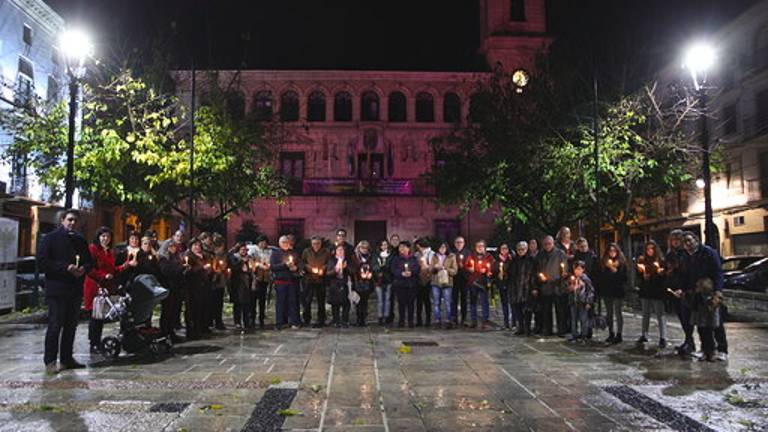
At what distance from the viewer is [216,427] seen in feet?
16.1

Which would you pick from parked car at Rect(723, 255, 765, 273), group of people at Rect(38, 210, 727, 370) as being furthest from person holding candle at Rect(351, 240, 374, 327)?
parked car at Rect(723, 255, 765, 273)

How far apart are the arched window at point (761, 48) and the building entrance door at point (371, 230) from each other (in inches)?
897

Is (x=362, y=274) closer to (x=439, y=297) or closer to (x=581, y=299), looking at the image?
(x=439, y=297)

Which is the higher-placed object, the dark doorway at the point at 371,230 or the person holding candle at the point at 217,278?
the dark doorway at the point at 371,230

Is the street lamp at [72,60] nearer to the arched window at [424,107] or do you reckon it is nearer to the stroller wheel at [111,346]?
the stroller wheel at [111,346]

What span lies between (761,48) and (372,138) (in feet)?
74.0

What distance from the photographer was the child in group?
1016cm

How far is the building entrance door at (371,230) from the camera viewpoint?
3894cm

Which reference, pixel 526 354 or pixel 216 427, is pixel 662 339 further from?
pixel 216 427

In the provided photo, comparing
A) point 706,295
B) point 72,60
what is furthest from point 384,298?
point 72,60

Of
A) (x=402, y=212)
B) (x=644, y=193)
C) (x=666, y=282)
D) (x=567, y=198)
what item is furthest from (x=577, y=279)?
(x=402, y=212)

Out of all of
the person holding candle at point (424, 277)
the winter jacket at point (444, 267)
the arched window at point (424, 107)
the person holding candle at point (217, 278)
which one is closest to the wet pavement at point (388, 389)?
the person holding candle at point (217, 278)

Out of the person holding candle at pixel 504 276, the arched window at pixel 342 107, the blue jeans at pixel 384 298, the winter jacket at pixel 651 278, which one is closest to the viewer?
the winter jacket at pixel 651 278

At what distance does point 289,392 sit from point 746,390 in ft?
16.8
